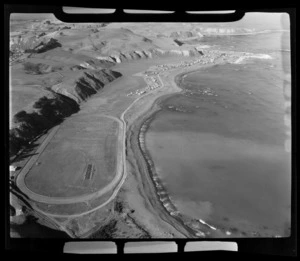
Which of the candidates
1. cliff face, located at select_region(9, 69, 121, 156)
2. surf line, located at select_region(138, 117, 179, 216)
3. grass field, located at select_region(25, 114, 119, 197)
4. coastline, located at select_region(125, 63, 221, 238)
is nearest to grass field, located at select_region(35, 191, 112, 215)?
grass field, located at select_region(25, 114, 119, 197)

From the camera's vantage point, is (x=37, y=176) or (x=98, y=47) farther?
(x=98, y=47)

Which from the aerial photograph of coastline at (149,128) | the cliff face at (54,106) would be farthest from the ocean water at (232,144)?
the cliff face at (54,106)

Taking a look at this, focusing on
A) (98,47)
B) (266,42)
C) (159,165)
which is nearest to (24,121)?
(98,47)

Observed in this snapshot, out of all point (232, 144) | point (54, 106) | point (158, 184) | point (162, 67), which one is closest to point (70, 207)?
point (158, 184)

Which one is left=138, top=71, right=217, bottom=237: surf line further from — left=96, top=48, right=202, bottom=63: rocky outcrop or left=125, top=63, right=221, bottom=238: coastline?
left=96, top=48, right=202, bottom=63: rocky outcrop

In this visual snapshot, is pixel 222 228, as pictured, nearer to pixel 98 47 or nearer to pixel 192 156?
pixel 192 156

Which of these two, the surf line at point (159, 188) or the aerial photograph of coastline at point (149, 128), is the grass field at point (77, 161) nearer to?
the aerial photograph of coastline at point (149, 128)
